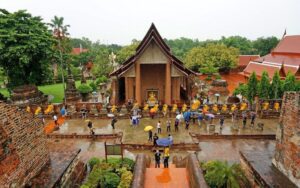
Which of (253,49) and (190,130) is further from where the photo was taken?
(253,49)

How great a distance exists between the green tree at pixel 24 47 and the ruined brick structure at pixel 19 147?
19936mm

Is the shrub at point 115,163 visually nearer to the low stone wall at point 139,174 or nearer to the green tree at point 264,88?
the low stone wall at point 139,174

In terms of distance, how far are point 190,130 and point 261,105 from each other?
7960mm

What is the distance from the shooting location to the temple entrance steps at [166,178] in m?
12.5

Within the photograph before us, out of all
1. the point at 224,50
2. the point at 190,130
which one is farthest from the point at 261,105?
the point at 224,50

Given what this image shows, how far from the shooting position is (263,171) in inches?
458

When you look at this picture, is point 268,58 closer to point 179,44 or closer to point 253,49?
point 253,49

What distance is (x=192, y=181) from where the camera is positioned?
1195 cm

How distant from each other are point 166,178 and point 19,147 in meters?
6.80

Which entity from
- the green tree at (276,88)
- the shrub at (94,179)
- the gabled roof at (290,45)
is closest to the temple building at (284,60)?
the gabled roof at (290,45)

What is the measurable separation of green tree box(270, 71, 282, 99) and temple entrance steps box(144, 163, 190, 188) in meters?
16.2

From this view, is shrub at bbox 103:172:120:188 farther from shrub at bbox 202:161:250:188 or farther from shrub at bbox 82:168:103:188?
shrub at bbox 202:161:250:188

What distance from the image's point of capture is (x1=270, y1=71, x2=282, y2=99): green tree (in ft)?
85.0

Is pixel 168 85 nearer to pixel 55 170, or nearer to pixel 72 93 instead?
pixel 72 93
